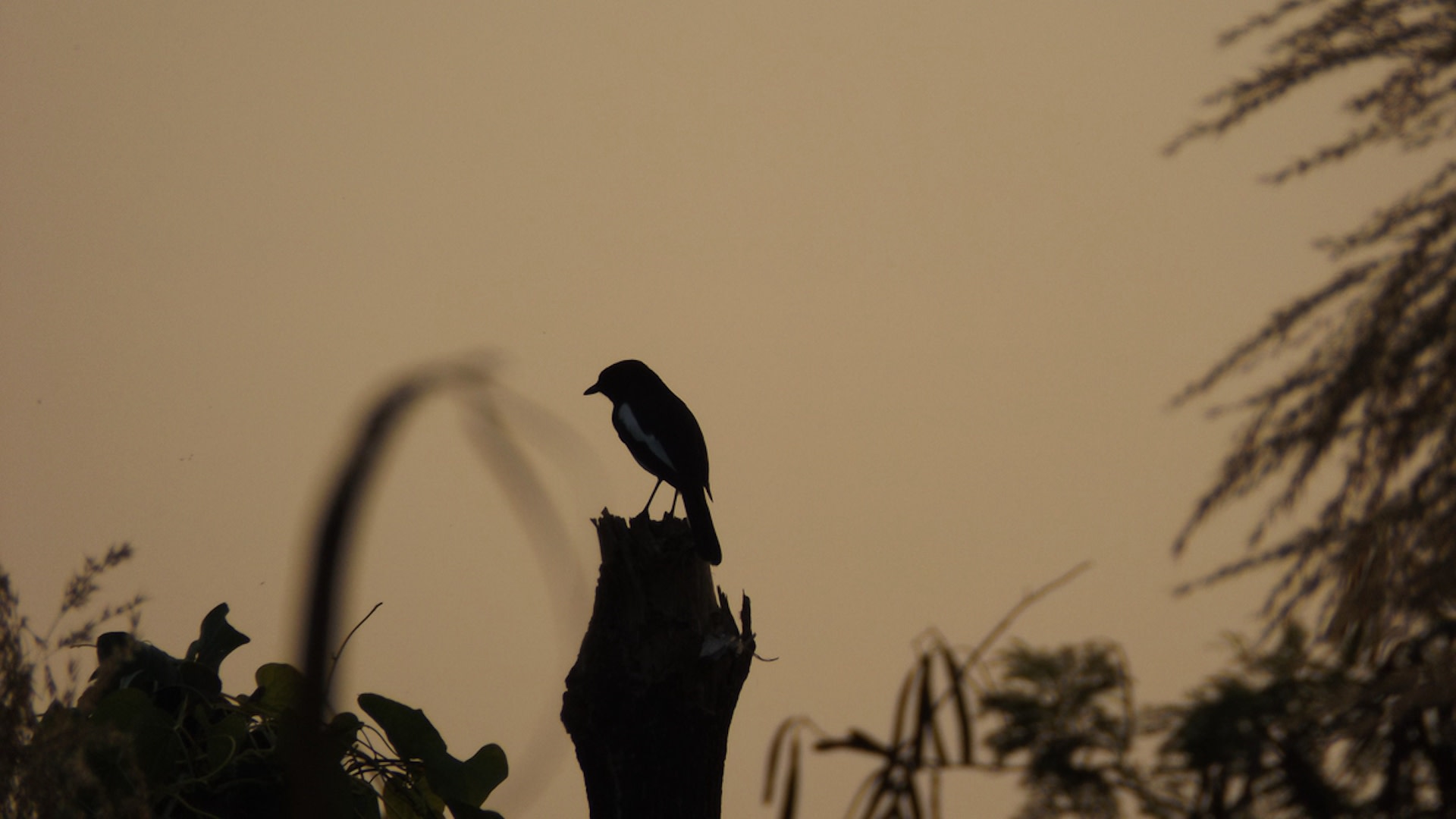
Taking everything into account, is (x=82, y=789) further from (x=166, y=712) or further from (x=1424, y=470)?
(x=1424, y=470)

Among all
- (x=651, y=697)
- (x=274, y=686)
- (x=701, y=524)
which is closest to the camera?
(x=274, y=686)

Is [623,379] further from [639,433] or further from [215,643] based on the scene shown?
[215,643]

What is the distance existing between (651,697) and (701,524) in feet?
3.35

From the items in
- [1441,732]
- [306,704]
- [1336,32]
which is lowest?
[306,704]

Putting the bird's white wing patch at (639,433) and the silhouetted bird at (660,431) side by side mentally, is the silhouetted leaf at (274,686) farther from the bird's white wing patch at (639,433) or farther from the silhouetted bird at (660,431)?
the bird's white wing patch at (639,433)

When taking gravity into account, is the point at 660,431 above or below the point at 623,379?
below

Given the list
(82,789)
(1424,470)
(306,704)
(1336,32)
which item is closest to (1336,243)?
(1336,32)

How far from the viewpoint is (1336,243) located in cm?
151

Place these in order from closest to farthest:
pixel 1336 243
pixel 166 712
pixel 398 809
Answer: pixel 1336 243 < pixel 166 712 < pixel 398 809

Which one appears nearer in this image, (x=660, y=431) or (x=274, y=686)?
(x=274, y=686)

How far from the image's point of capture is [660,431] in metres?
6.45

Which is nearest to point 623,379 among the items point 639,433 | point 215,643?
point 639,433

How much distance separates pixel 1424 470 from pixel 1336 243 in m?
0.48

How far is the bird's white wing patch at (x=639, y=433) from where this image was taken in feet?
20.8
